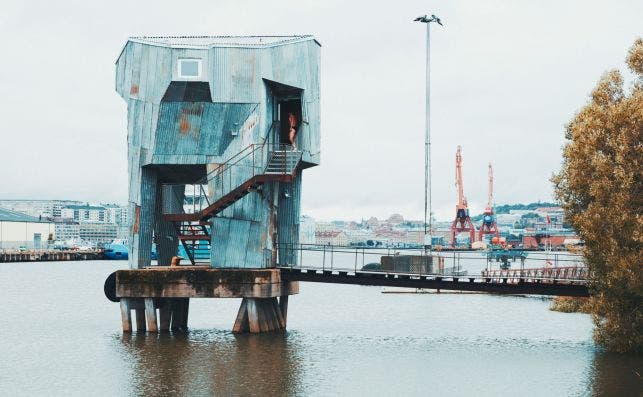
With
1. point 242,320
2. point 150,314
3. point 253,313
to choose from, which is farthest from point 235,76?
point 150,314

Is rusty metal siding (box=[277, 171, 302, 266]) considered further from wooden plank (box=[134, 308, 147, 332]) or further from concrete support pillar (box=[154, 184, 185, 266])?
wooden plank (box=[134, 308, 147, 332])

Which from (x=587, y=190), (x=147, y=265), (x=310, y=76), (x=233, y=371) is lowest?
(x=233, y=371)

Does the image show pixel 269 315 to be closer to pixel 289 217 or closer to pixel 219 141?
pixel 289 217

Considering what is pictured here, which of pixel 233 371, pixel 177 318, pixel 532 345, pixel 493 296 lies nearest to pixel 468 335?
pixel 532 345

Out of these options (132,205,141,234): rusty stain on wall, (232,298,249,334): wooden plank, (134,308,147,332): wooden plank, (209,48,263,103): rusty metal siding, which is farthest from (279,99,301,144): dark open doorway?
(134,308,147,332): wooden plank

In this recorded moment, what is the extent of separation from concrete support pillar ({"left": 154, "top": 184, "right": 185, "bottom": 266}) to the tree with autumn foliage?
72.0 ft

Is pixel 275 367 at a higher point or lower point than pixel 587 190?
lower

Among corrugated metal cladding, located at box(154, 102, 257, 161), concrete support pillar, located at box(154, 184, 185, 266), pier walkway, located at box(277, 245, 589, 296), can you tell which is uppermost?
corrugated metal cladding, located at box(154, 102, 257, 161)

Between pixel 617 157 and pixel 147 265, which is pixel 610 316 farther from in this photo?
pixel 147 265

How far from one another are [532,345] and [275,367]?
15375mm

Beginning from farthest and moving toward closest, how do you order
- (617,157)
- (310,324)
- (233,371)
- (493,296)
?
(493,296) < (310,324) < (617,157) < (233,371)

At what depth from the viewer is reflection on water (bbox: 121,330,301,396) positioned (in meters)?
37.9

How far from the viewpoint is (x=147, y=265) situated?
5412 centimetres

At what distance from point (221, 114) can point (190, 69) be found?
2.70m
